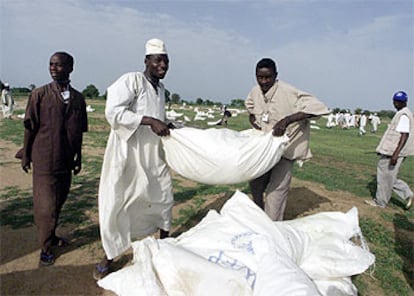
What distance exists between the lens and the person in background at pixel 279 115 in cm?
283

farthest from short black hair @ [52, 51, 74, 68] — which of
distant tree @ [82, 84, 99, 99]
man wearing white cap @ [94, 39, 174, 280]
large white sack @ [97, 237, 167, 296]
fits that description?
distant tree @ [82, 84, 99, 99]

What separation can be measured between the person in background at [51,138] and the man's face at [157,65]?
74 cm

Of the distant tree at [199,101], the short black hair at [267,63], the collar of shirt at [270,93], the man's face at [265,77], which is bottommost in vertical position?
the distant tree at [199,101]

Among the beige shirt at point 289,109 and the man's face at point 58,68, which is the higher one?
the man's face at point 58,68

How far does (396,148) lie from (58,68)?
14.8ft

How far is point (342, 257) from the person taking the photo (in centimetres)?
202

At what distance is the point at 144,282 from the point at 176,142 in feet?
4.08

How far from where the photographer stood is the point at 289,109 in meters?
2.95

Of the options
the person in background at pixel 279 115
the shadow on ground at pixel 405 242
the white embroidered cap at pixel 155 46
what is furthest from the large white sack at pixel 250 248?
the shadow on ground at pixel 405 242

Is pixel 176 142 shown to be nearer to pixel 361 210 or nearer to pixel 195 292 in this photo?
pixel 195 292

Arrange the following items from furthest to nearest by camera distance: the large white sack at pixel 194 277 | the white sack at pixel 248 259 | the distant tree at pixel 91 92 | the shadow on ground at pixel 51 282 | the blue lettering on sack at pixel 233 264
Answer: the distant tree at pixel 91 92, the shadow on ground at pixel 51 282, the blue lettering on sack at pixel 233 264, the large white sack at pixel 194 277, the white sack at pixel 248 259

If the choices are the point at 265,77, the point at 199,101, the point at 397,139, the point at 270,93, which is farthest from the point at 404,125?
the point at 199,101

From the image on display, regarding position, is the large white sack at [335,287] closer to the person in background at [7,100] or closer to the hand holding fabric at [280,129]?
the hand holding fabric at [280,129]

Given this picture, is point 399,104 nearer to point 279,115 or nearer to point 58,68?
point 279,115
